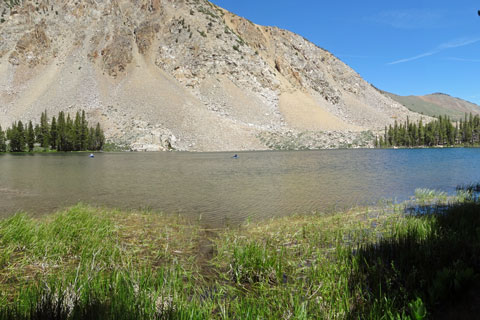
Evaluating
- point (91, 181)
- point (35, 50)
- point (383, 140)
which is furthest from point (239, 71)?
point (91, 181)

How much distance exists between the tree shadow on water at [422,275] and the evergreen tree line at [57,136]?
8535 cm

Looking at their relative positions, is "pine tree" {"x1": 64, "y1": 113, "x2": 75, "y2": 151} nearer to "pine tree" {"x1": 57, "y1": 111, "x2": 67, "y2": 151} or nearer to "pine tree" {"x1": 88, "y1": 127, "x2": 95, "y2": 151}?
"pine tree" {"x1": 57, "y1": 111, "x2": 67, "y2": 151}

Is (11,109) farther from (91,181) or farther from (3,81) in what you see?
(91,181)

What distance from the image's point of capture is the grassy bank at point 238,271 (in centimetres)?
379

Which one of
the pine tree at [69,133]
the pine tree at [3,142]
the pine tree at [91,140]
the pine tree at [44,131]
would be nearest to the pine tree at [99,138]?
the pine tree at [91,140]

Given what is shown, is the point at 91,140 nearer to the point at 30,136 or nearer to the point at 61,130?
the point at 61,130

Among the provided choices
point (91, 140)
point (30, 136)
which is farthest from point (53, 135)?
point (91, 140)

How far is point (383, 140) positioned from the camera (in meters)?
104

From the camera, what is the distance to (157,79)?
334 ft

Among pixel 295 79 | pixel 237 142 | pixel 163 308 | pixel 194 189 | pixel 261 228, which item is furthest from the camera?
pixel 295 79

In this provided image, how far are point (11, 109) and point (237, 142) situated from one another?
74.0 m

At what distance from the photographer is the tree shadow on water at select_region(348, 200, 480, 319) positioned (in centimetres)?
367

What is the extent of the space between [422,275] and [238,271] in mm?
3309

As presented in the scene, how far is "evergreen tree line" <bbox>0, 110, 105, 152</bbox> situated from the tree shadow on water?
85354 mm
